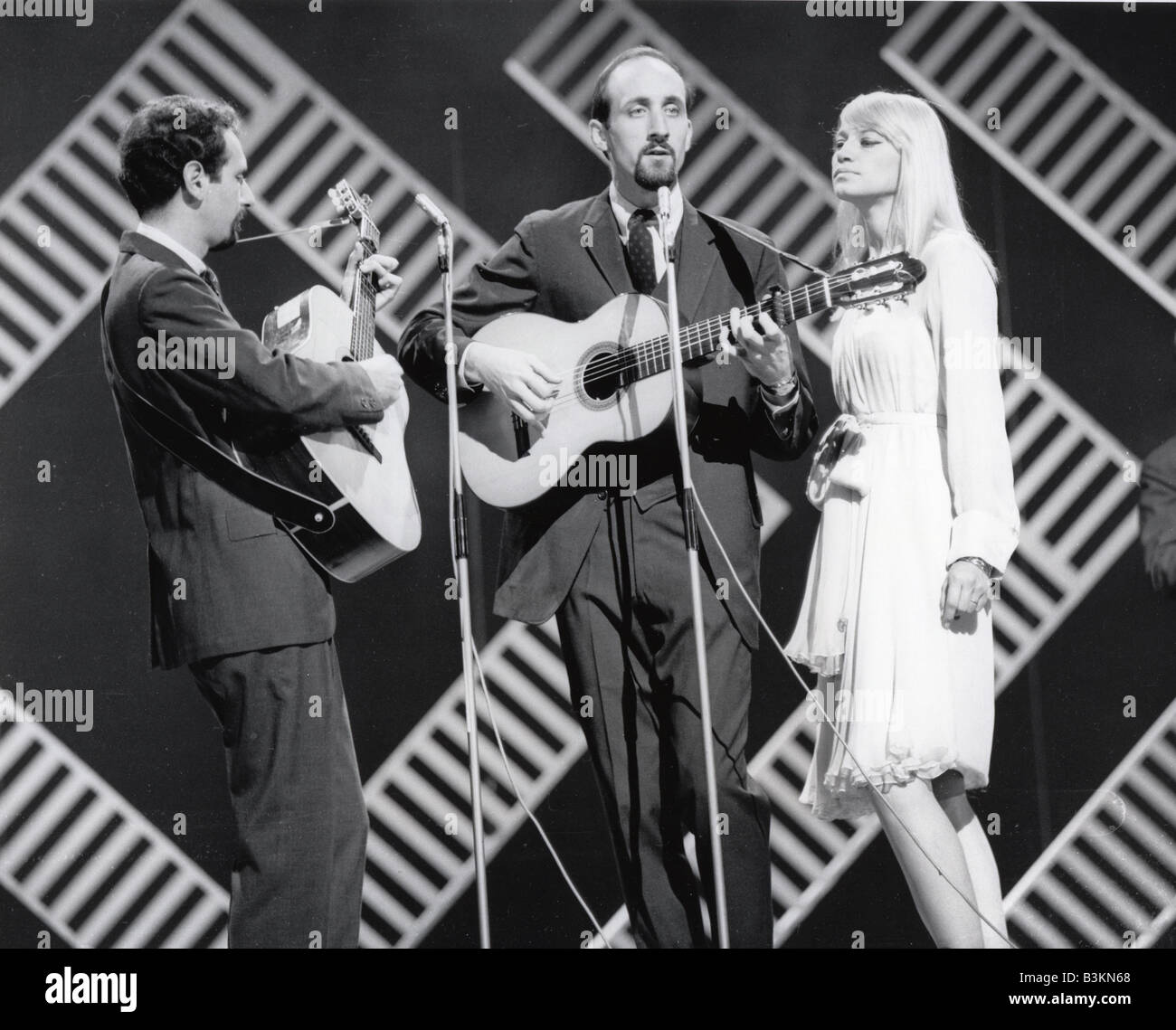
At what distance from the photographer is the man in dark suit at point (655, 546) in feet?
11.1

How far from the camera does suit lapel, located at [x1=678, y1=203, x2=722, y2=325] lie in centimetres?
345

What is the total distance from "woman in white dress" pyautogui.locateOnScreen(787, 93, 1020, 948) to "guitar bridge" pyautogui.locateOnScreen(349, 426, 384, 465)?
105 centimetres

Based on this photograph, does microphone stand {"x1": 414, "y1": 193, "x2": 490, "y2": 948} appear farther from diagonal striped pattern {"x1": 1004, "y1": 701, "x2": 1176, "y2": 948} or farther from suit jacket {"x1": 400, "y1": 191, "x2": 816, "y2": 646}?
diagonal striped pattern {"x1": 1004, "y1": 701, "x2": 1176, "y2": 948}

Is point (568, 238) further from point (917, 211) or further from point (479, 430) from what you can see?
point (917, 211)

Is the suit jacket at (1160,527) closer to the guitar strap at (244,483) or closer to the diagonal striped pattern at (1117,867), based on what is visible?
the diagonal striped pattern at (1117,867)

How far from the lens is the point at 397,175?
12.4 feet

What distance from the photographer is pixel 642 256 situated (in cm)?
350

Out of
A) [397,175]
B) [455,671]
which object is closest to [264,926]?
[455,671]

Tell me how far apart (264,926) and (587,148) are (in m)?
2.05

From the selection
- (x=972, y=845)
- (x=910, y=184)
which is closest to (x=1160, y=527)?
(x=972, y=845)

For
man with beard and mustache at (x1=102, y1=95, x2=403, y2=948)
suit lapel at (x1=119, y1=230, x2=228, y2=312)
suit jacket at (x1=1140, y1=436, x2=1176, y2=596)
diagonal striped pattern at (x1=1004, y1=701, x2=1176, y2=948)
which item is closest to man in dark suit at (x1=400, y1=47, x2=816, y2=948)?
man with beard and mustache at (x1=102, y1=95, x2=403, y2=948)

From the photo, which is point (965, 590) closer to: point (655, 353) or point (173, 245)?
point (655, 353)

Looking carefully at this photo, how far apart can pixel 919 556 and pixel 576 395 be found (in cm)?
88

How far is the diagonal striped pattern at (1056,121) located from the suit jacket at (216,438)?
1.74 m
